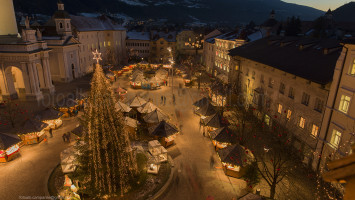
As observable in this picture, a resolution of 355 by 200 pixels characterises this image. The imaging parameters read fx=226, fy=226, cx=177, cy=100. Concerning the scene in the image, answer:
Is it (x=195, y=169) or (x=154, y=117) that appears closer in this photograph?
(x=195, y=169)

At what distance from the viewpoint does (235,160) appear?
2094 centimetres

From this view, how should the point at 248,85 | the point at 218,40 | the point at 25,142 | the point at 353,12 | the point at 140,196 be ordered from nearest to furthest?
1. the point at 140,196
2. the point at 25,142
3. the point at 248,85
4. the point at 218,40
5. the point at 353,12

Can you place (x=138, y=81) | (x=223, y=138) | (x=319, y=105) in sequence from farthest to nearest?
1. (x=138, y=81)
2. (x=223, y=138)
3. (x=319, y=105)

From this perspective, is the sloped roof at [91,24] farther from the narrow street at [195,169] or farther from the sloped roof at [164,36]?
the narrow street at [195,169]

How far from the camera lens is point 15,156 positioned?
24.2 m

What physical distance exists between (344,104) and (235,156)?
390 inches

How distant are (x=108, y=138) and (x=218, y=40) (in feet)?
152

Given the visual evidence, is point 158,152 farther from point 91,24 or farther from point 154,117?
point 91,24

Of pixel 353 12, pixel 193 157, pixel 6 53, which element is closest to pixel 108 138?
pixel 193 157

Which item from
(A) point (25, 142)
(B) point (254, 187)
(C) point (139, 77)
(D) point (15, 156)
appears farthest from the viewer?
(C) point (139, 77)

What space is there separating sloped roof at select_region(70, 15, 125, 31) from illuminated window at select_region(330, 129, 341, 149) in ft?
207

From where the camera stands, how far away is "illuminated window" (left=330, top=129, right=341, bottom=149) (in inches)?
742

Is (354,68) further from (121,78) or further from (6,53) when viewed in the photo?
(121,78)

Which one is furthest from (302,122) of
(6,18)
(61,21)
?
(6,18)
